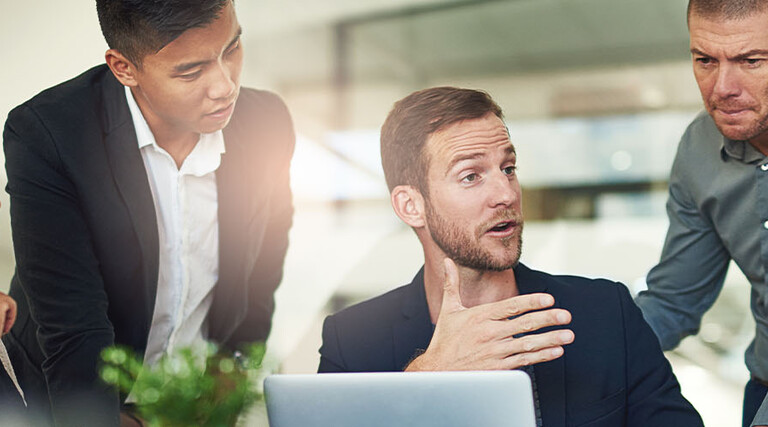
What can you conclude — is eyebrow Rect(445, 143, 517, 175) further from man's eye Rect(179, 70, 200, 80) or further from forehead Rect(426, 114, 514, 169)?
man's eye Rect(179, 70, 200, 80)

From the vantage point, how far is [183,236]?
2.15m

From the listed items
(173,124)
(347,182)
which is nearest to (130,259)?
(173,124)

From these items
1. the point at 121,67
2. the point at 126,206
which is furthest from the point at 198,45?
the point at 126,206

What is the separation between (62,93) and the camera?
2.09 metres

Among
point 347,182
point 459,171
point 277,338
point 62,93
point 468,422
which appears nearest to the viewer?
point 468,422

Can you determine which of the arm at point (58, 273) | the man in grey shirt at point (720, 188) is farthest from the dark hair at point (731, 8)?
the arm at point (58, 273)

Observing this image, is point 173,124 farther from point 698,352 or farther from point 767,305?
point 698,352

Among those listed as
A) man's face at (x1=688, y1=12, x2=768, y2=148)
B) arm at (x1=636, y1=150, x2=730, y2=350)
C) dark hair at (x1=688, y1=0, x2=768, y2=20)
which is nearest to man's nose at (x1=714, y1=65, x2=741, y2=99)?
man's face at (x1=688, y1=12, x2=768, y2=148)

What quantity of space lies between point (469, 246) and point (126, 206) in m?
0.86

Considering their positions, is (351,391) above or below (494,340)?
above

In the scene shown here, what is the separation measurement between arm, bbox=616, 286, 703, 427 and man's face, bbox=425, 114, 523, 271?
30 cm

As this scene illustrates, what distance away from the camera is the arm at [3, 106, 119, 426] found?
2.03 metres

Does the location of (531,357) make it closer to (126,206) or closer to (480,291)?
(480,291)

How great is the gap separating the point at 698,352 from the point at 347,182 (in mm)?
2036
